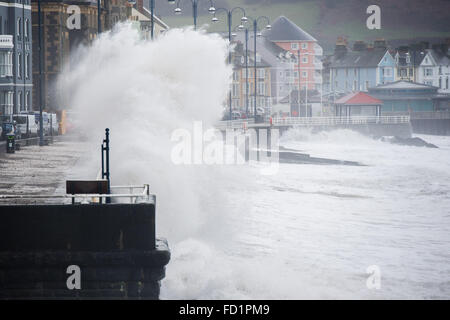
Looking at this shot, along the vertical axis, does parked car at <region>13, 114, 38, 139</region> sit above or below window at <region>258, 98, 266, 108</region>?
below

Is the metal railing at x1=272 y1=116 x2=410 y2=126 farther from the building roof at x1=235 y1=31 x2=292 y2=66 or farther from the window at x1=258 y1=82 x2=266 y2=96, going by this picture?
the building roof at x1=235 y1=31 x2=292 y2=66

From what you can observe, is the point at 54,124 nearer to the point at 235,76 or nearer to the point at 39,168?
the point at 39,168

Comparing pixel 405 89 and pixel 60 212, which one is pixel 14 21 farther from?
pixel 405 89

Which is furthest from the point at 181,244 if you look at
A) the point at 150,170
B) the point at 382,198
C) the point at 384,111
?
the point at 384,111

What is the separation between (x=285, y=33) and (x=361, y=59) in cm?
2612

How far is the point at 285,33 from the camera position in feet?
529

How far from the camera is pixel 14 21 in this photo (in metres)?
61.0

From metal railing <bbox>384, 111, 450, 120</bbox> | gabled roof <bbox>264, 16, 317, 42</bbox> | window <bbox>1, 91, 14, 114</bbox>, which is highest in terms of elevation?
gabled roof <bbox>264, 16, 317, 42</bbox>

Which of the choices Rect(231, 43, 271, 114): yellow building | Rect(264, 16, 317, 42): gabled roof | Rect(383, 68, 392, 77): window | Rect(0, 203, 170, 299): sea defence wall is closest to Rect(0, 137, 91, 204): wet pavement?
Rect(0, 203, 170, 299): sea defence wall

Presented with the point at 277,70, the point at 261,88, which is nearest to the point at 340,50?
the point at 277,70

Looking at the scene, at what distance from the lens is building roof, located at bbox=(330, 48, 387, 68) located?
137125mm

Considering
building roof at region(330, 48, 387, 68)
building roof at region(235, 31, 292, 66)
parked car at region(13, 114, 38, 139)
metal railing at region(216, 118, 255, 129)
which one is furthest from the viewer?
building roof at region(235, 31, 292, 66)

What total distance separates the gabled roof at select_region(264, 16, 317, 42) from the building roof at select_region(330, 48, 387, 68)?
19.3 meters

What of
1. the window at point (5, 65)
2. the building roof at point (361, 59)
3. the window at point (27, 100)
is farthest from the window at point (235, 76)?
the window at point (5, 65)
